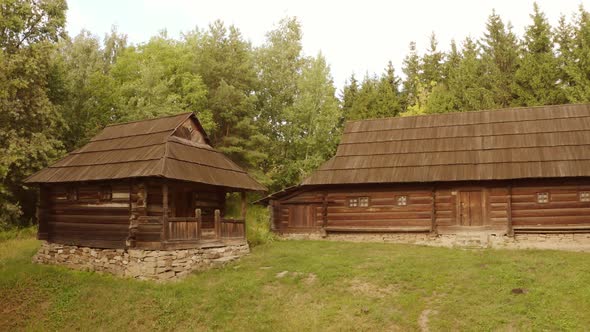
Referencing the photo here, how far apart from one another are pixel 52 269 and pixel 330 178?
12.0 meters

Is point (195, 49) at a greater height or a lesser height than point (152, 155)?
greater

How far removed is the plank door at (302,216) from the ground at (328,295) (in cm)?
542

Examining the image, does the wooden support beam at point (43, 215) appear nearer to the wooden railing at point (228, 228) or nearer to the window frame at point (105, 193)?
the window frame at point (105, 193)

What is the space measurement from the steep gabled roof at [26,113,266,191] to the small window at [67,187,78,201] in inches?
27.3

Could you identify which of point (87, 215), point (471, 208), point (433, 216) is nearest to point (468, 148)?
point (471, 208)

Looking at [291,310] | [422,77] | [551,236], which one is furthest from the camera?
[422,77]

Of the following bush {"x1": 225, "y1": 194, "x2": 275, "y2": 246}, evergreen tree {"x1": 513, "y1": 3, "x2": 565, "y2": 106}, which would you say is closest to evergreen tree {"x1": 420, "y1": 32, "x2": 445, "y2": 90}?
evergreen tree {"x1": 513, "y1": 3, "x2": 565, "y2": 106}

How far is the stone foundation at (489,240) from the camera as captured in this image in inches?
775

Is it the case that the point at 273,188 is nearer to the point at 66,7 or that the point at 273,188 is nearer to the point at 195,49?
the point at 195,49

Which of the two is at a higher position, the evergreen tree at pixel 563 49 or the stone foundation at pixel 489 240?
the evergreen tree at pixel 563 49

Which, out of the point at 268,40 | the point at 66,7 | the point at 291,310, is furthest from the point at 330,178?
the point at 268,40

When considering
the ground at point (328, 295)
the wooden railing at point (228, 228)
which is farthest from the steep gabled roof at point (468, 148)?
the wooden railing at point (228, 228)

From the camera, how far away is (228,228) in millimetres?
18844

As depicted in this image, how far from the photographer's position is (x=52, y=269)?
17875mm
